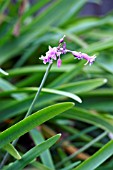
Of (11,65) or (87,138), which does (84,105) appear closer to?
(87,138)

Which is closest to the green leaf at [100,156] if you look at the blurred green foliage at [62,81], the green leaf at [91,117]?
the blurred green foliage at [62,81]

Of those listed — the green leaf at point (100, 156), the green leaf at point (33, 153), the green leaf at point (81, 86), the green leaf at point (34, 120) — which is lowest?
the green leaf at point (100, 156)

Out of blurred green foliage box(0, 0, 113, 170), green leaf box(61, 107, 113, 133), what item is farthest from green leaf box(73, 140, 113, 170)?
green leaf box(61, 107, 113, 133)

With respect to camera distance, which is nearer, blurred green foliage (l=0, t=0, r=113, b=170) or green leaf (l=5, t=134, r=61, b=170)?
green leaf (l=5, t=134, r=61, b=170)

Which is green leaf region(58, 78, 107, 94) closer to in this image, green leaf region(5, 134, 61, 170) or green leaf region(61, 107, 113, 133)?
green leaf region(61, 107, 113, 133)

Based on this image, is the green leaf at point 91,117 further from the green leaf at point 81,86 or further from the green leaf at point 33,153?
the green leaf at point 33,153

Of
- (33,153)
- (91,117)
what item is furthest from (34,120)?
(91,117)

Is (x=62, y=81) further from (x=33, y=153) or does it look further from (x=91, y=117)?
(x=33, y=153)

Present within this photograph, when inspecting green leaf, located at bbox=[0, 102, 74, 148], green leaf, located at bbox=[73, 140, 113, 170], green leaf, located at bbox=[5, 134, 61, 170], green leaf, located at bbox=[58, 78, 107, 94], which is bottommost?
green leaf, located at bbox=[73, 140, 113, 170]

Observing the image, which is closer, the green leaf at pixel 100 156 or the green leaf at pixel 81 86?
the green leaf at pixel 100 156

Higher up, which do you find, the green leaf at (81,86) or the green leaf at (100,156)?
the green leaf at (81,86)
